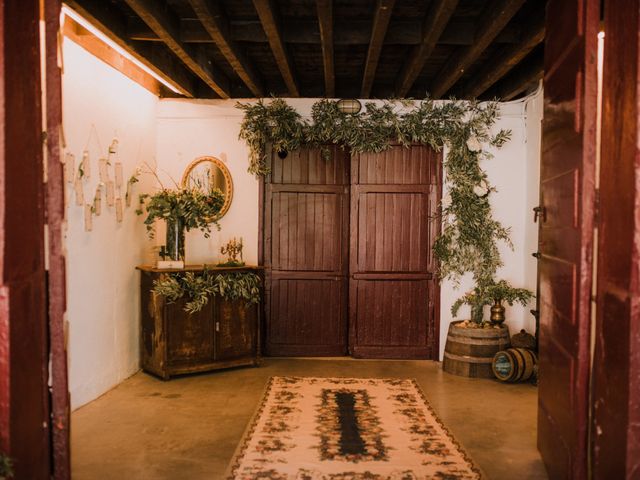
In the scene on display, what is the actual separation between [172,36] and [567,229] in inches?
122

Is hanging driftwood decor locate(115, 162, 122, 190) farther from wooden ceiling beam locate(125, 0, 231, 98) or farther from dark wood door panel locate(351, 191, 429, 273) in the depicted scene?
dark wood door panel locate(351, 191, 429, 273)

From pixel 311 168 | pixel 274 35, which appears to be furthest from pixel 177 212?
pixel 274 35

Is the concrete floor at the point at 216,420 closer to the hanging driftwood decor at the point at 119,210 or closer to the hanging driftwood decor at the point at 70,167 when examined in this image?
the hanging driftwood decor at the point at 119,210

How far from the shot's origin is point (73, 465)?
10.9ft

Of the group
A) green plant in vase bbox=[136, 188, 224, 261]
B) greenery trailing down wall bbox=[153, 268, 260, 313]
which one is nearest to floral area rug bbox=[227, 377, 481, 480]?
greenery trailing down wall bbox=[153, 268, 260, 313]

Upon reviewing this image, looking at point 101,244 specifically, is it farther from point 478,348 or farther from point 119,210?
point 478,348

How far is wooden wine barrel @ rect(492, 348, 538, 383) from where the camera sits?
509 cm

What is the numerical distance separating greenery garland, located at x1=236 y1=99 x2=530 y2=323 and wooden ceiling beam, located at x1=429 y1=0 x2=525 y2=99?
0.45m

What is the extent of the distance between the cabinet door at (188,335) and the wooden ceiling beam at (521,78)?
3.72 m

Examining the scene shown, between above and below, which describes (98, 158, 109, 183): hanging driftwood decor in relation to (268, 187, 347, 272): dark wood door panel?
above

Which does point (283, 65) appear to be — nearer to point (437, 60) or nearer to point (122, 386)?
point (437, 60)

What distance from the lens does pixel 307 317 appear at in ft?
20.5

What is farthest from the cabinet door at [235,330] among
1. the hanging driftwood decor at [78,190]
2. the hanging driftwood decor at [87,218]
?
the hanging driftwood decor at [78,190]

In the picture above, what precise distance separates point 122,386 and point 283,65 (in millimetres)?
3227
